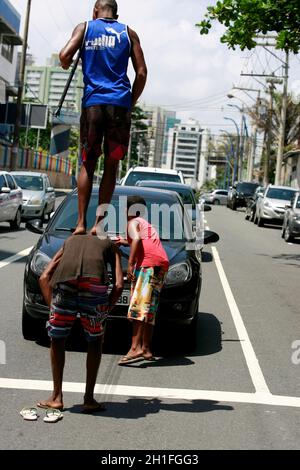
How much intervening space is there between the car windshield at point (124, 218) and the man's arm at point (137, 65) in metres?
2.59

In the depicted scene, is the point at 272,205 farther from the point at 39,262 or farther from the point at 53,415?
the point at 53,415

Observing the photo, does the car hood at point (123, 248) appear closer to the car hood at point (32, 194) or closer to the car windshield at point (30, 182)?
the car hood at point (32, 194)

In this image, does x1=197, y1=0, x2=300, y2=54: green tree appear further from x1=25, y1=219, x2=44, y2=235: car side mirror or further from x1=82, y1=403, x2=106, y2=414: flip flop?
x1=82, y1=403, x2=106, y2=414: flip flop

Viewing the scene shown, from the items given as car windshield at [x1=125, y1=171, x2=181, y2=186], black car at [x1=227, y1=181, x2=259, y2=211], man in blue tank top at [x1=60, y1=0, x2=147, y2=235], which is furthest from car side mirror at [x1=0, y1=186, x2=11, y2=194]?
black car at [x1=227, y1=181, x2=259, y2=211]

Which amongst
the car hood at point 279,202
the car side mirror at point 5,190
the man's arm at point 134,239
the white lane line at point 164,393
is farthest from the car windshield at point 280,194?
A: the white lane line at point 164,393

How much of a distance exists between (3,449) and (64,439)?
0.42 metres

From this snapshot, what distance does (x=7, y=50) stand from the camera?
199ft

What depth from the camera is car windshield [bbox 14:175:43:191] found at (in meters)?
27.3

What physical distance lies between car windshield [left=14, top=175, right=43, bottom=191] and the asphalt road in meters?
15.7

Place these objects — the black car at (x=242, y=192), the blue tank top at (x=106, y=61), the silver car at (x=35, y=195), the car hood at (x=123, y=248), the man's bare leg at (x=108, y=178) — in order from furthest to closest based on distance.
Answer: the black car at (x=242, y=192) < the silver car at (x=35, y=195) < the car hood at (x=123, y=248) < the man's bare leg at (x=108, y=178) < the blue tank top at (x=106, y=61)

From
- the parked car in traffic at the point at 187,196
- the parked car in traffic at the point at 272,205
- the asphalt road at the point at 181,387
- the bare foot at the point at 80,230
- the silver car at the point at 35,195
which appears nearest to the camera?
the asphalt road at the point at 181,387

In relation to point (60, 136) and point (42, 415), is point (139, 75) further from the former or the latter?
point (60, 136)

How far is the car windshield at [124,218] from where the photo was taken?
8.61 meters
